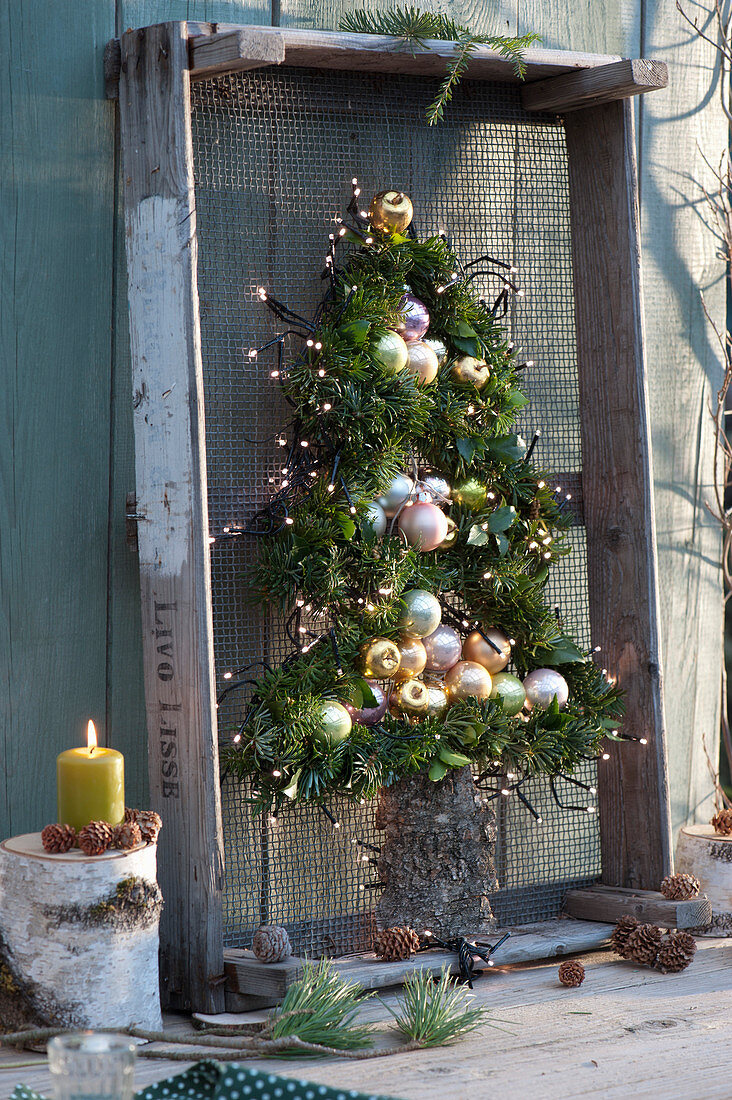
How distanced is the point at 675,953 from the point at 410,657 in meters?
0.53

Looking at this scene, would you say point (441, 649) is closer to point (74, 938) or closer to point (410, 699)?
point (410, 699)

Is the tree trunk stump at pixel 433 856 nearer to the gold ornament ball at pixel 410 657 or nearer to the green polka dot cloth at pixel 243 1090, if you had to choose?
the gold ornament ball at pixel 410 657

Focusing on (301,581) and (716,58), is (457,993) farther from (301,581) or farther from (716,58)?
(716,58)

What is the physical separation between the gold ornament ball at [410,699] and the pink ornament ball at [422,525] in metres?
0.19

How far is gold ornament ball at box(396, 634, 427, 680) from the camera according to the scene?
1.71 meters

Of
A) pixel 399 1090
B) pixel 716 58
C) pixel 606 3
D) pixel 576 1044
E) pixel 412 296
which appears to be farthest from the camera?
pixel 716 58

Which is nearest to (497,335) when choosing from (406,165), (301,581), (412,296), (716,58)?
(412,296)

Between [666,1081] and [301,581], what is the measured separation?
722 mm

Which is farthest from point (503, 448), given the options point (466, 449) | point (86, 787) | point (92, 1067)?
point (92, 1067)

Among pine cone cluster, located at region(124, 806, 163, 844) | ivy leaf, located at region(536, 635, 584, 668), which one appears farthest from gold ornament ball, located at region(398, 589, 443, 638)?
pine cone cluster, located at region(124, 806, 163, 844)

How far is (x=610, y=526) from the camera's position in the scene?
1.93 m

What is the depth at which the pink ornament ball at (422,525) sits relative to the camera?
5.57 ft

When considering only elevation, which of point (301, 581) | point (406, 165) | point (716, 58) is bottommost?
point (301, 581)

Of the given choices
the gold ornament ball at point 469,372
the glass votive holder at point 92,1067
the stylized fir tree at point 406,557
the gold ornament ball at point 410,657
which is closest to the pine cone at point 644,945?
the stylized fir tree at point 406,557
